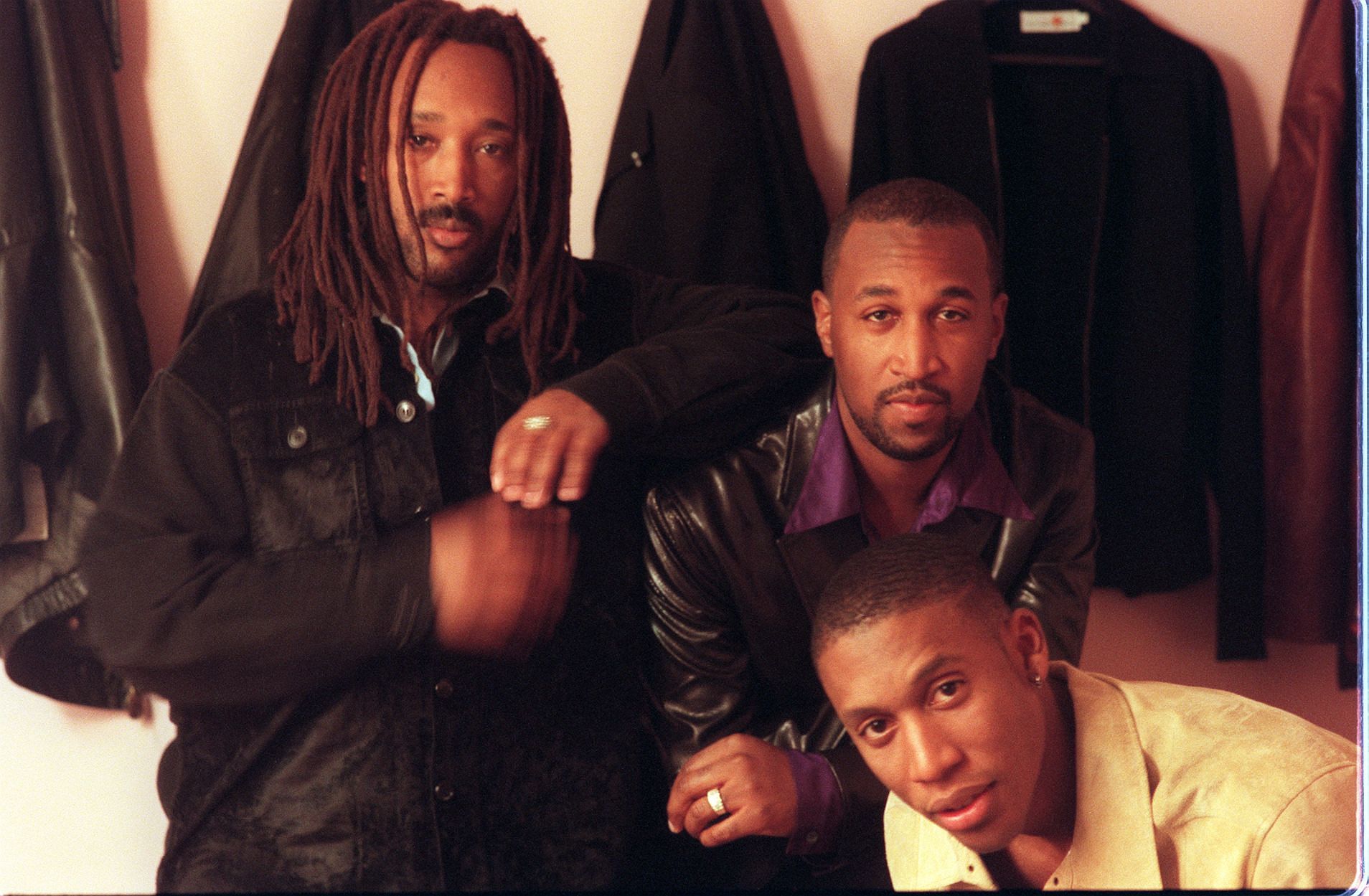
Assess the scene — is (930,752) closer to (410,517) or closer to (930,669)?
(930,669)

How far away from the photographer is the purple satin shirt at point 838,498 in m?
0.96

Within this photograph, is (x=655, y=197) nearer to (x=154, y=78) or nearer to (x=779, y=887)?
(x=154, y=78)

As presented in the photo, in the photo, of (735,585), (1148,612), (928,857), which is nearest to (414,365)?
(735,585)

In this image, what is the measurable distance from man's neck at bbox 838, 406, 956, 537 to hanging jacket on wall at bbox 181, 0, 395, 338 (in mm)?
466

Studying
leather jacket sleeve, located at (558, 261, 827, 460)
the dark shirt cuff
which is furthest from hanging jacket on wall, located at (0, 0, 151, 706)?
the dark shirt cuff

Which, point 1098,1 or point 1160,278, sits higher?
point 1098,1

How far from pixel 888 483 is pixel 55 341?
0.65 m

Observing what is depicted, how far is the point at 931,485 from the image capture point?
3.20 feet

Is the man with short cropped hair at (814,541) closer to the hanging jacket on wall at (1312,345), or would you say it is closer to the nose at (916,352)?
the nose at (916,352)

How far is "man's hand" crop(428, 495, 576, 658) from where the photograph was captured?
925 mm

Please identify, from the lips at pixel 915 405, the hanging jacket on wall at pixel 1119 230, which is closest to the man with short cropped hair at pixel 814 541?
the lips at pixel 915 405

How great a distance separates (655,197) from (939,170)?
24cm

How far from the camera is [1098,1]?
1099mm

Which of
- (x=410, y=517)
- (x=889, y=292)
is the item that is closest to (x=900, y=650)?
(x=889, y=292)
